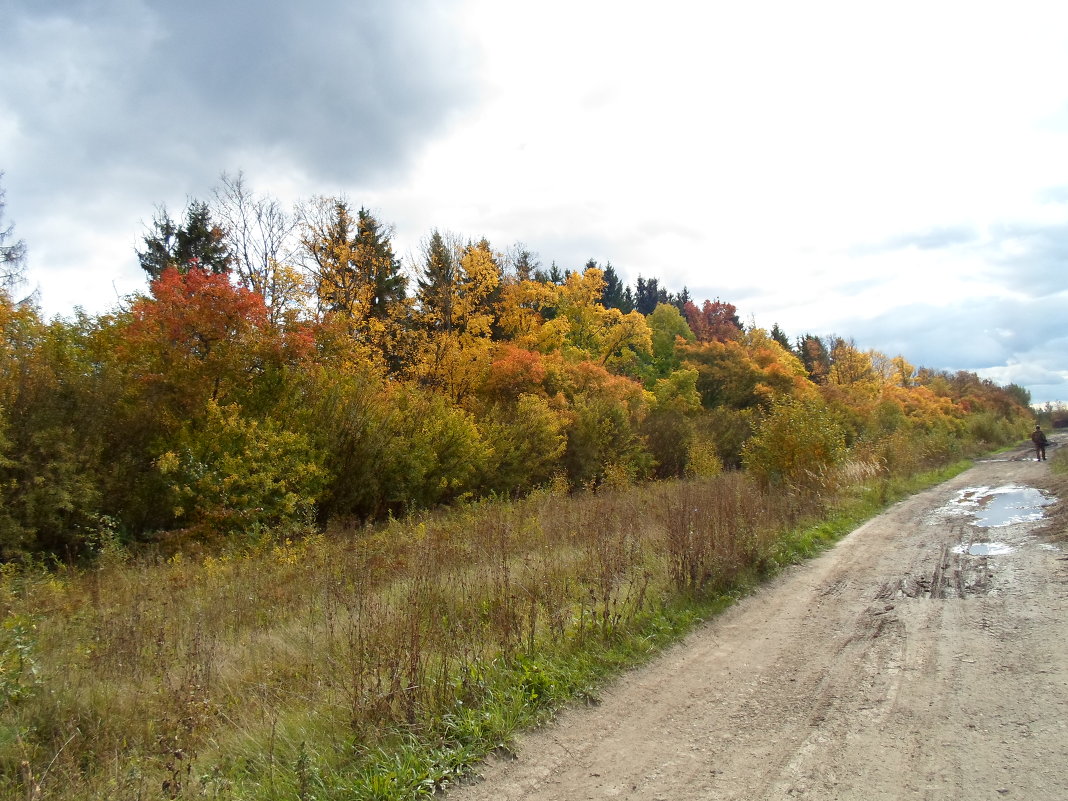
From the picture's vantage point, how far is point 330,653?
5.73 m

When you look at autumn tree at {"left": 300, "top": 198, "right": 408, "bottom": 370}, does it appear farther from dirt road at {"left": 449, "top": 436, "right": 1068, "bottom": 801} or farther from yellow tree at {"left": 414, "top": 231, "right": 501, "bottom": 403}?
dirt road at {"left": 449, "top": 436, "right": 1068, "bottom": 801}

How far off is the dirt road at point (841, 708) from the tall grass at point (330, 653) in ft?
1.43

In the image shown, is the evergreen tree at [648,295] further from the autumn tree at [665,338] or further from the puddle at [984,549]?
the puddle at [984,549]

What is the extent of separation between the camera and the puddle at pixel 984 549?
372 inches

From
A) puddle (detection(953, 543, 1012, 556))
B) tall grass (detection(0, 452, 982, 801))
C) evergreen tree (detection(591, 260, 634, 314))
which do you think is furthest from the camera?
evergreen tree (detection(591, 260, 634, 314))

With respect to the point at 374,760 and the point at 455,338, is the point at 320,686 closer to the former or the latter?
the point at 374,760

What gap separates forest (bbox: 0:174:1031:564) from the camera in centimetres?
1105

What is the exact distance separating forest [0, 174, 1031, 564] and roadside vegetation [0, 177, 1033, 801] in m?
0.07

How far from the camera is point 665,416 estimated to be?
96.2 ft

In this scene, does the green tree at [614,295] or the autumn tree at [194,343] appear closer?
the autumn tree at [194,343]

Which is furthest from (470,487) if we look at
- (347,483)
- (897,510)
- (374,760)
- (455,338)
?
(374,760)

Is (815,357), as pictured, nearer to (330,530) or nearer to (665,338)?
(665,338)

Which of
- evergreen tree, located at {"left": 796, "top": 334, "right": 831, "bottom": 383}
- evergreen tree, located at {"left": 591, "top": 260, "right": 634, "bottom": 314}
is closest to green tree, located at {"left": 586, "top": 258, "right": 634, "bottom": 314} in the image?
evergreen tree, located at {"left": 591, "top": 260, "right": 634, "bottom": 314}

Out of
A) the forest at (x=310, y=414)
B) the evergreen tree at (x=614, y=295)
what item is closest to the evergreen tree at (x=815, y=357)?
the evergreen tree at (x=614, y=295)
